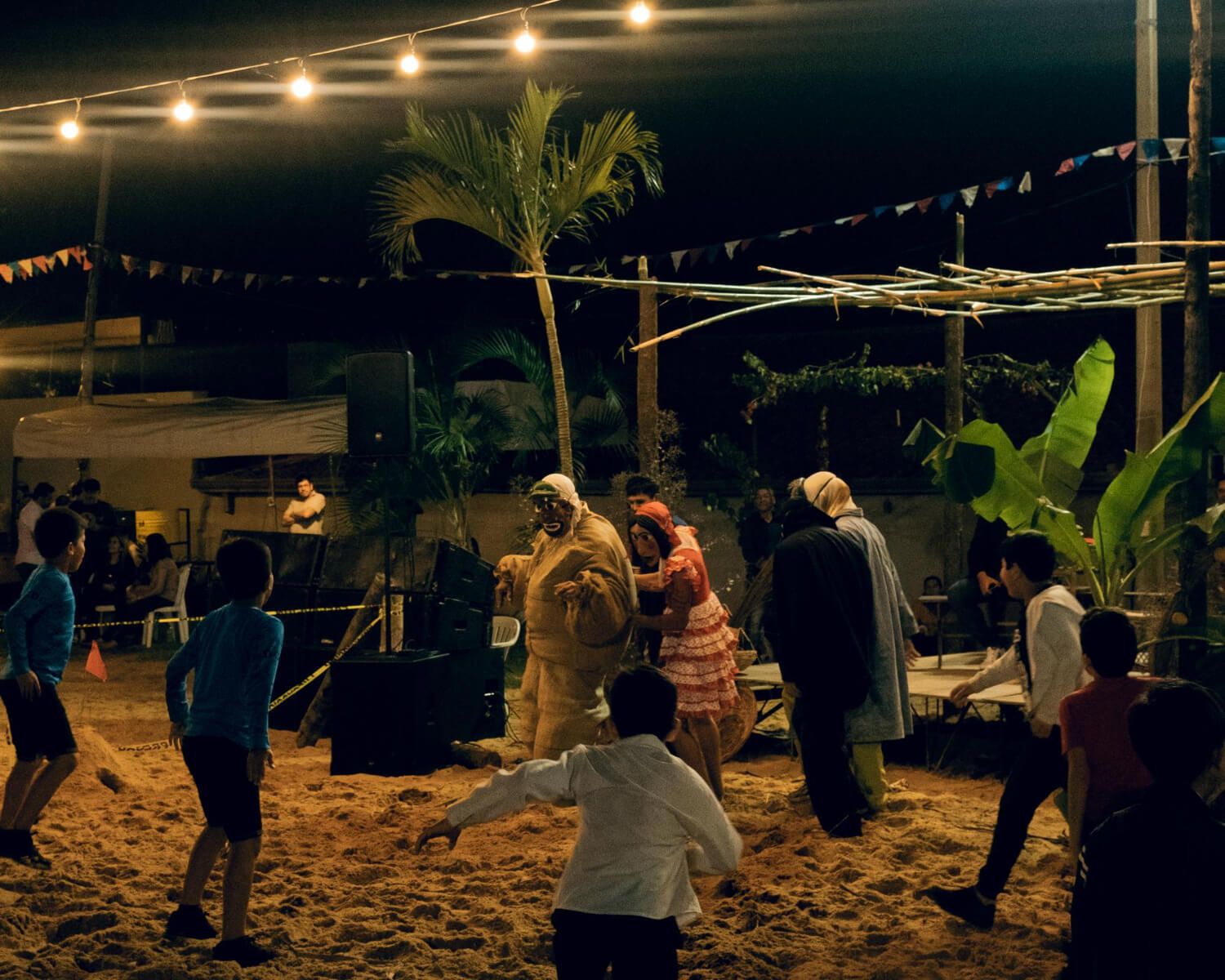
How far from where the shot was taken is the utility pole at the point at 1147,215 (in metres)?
7.61

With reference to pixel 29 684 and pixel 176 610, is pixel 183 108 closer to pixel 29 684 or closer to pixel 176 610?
pixel 176 610

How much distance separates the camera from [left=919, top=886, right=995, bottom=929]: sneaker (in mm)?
4660

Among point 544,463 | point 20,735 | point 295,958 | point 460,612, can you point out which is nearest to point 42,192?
point 544,463

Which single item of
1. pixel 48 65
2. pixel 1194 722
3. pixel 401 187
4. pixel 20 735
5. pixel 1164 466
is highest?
pixel 48 65

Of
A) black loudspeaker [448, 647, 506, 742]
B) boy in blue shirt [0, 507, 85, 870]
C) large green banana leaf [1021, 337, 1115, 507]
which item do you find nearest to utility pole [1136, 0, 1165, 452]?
large green banana leaf [1021, 337, 1115, 507]

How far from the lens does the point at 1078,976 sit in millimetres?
2334

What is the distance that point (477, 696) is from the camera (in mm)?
8367

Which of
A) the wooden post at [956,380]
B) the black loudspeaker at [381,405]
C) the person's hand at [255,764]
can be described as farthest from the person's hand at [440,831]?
the wooden post at [956,380]

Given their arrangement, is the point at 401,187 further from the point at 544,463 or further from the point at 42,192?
the point at 42,192

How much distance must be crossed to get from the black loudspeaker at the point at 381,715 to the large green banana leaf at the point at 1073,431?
11.8 feet

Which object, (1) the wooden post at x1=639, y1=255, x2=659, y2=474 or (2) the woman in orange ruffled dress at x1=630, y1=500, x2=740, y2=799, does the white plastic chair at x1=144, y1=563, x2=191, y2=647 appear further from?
(2) the woman in orange ruffled dress at x1=630, y1=500, x2=740, y2=799

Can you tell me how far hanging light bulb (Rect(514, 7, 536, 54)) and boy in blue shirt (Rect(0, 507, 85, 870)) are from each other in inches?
229

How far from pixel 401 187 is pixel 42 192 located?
1028 centimetres

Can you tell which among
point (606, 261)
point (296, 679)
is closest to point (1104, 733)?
point (296, 679)
